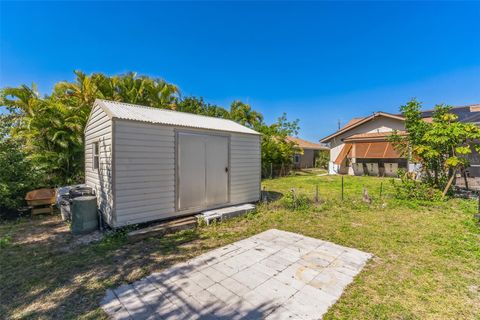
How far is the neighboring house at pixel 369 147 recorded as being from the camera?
16.4 meters

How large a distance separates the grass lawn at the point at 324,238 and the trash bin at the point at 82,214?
0.97 feet

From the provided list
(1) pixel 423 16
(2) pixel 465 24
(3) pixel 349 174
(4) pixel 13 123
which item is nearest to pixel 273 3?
(1) pixel 423 16

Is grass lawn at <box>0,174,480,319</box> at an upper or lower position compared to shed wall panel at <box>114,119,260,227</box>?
lower

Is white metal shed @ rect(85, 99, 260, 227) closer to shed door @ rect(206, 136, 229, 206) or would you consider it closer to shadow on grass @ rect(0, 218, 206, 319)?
shed door @ rect(206, 136, 229, 206)

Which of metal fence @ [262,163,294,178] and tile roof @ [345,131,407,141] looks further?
metal fence @ [262,163,294,178]

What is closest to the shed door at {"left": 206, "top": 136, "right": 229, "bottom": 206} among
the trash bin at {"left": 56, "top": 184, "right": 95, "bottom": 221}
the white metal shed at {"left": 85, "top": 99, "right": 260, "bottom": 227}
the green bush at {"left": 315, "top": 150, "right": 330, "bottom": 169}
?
the white metal shed at {"left": 85, "top": 99, "right": 260, "bottom": 227}

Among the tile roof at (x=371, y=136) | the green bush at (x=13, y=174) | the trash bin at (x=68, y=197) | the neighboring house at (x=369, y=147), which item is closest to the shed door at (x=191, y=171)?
the trash bin at (x=68, y=197)

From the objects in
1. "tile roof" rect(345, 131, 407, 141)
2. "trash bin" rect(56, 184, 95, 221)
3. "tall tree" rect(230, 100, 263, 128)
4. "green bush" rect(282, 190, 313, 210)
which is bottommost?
"green bush" rect(282, 190, 313, 210)

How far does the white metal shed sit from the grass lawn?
2.77 ft

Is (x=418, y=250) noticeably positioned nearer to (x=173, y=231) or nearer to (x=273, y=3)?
(x=173, y=231)

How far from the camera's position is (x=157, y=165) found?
5438 mm

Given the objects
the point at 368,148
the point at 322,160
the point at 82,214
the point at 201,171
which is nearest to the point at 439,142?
the point at 201,171

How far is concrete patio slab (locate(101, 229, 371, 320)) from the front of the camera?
2.48 m

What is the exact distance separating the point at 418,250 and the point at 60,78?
627 inches
